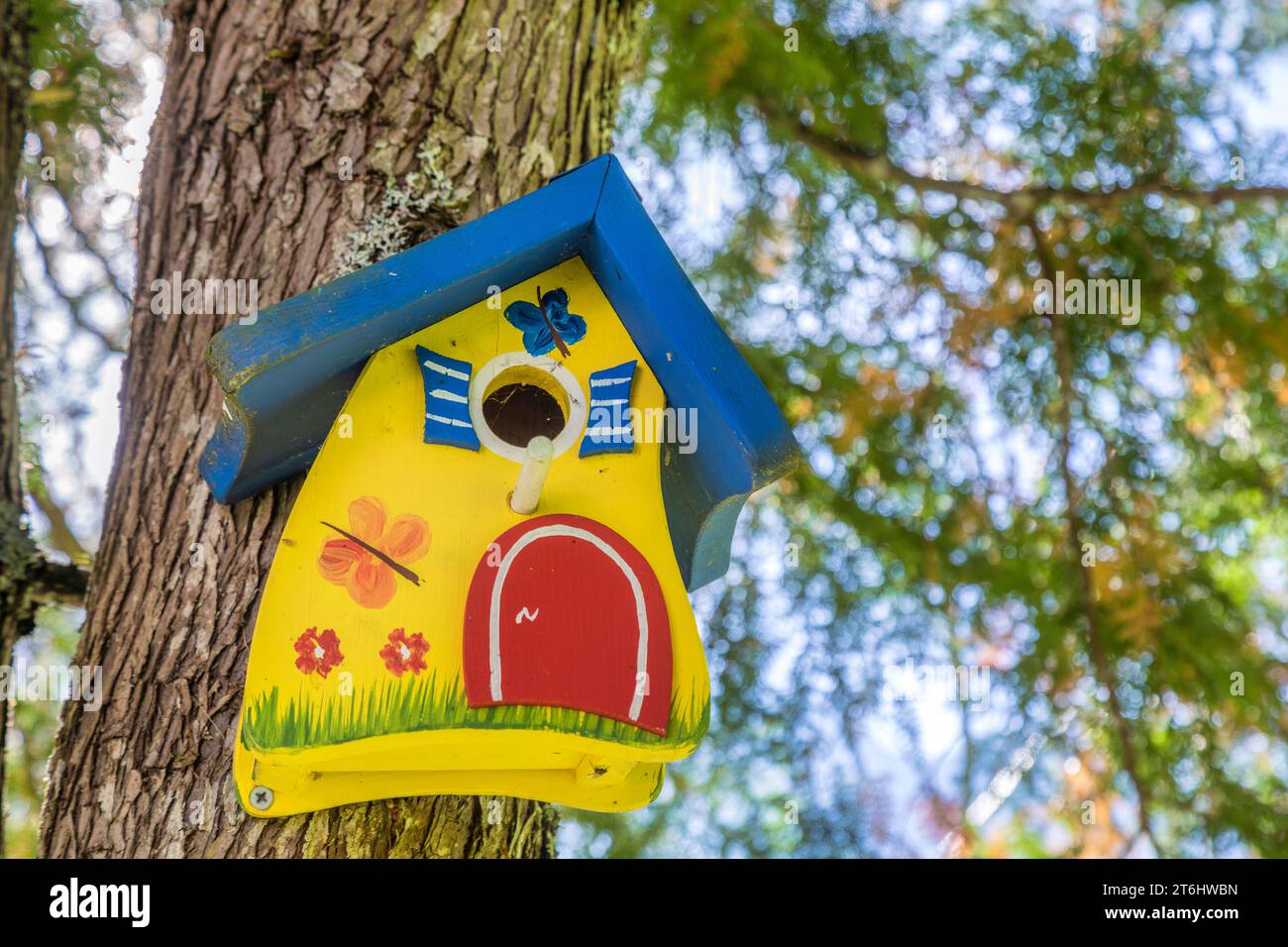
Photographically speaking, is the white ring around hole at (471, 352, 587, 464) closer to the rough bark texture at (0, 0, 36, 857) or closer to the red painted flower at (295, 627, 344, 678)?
the red painted flower at (295, 627, 344, 678)

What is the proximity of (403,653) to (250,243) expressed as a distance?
887 mm

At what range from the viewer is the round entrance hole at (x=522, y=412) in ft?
6.55

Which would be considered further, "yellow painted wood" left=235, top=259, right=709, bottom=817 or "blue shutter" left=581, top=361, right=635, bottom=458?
"blue shutter" left=581, top=361, right=635, bottom=458

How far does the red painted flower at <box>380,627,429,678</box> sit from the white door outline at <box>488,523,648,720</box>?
9 centimetres

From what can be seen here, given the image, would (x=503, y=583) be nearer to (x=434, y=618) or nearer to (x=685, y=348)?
(x=434, y=618)

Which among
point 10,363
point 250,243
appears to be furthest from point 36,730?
point 250,243

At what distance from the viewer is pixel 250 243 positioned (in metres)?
2.18

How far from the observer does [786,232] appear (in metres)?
4.13

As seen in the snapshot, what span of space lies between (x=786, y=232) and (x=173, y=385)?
2.42 metres

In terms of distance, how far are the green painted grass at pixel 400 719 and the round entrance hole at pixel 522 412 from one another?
18.8 inches

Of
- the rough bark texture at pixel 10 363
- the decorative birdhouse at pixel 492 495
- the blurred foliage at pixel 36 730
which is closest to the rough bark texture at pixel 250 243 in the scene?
the decorative birdhouse at pixel 492 495

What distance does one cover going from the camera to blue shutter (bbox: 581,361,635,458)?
6.15ft

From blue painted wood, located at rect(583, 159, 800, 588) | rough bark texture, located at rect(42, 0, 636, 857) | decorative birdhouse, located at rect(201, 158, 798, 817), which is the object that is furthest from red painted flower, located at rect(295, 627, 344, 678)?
blue painted wood, located at rect(583, 159, 800, 588)
